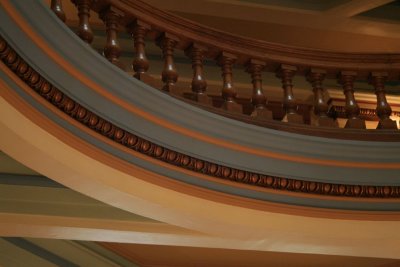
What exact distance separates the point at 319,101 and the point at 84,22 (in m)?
1.75

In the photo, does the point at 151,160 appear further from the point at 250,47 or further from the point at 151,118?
the point at 250,47

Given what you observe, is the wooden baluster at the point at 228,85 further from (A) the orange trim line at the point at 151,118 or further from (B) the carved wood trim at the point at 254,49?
(A) the orange trim line at the point at 151,118

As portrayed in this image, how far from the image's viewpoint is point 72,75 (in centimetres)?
341

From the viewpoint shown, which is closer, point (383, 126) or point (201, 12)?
point (383, 126)

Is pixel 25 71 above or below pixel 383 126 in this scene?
below

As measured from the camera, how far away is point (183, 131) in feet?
12.9

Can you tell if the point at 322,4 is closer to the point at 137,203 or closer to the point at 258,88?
the point at 258,88

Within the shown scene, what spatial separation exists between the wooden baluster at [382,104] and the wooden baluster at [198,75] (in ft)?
4.31

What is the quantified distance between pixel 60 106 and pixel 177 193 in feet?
2.88

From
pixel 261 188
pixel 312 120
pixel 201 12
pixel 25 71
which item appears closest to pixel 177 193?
pixel 261 188

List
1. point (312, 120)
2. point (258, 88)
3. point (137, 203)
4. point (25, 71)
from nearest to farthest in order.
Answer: point (25, 71)
point (137, 203)
point (258, 88)
point (312, 120)

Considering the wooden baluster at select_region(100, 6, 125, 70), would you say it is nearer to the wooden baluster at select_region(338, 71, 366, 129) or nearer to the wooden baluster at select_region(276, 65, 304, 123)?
the wooden baluster at select_region(276, 65, 304, 123)

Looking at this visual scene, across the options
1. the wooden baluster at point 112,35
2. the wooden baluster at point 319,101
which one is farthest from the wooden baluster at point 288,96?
the wooden baluster at point 112,35

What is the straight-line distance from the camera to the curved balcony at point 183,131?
3230mm
